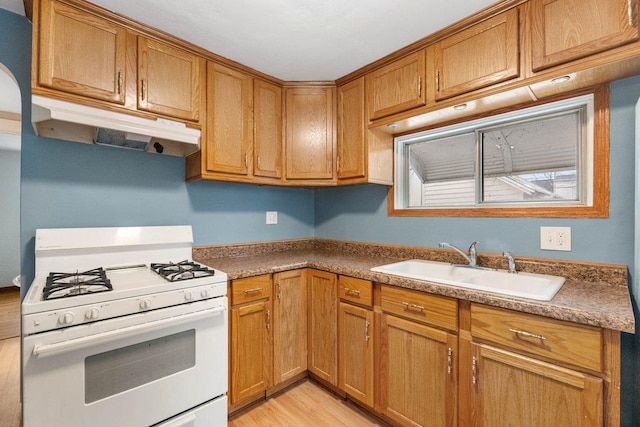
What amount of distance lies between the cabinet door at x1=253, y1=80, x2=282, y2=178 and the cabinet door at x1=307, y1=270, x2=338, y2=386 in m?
0.84

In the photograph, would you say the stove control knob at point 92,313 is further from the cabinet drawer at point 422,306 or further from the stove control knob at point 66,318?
the cabinet drawer at point 422,306

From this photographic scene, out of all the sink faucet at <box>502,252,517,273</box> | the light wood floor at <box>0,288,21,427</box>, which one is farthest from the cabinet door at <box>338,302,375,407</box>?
the light wood floor at <box>0,288,21,427</box>

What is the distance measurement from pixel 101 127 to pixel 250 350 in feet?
4.84

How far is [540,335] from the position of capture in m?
1.11

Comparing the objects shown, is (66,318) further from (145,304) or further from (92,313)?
(145,304)

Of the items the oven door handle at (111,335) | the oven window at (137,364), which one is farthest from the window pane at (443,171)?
the oven window at (137,364)

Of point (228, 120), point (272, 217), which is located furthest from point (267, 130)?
point (272, 217)

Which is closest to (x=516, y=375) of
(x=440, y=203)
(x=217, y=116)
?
(x=440, y=203)

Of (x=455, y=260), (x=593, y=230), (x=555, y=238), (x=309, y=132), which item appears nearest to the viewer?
(x=593, y=230)

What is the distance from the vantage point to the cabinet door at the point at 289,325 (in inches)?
76.5

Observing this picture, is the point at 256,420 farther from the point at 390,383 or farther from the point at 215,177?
the point at 215,177

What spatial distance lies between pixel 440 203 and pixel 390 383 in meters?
1.24

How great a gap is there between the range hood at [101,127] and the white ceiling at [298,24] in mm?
551

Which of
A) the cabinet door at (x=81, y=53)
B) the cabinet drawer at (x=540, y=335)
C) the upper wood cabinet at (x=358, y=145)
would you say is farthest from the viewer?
the upper wood cabinet at (x=358, y=145)
